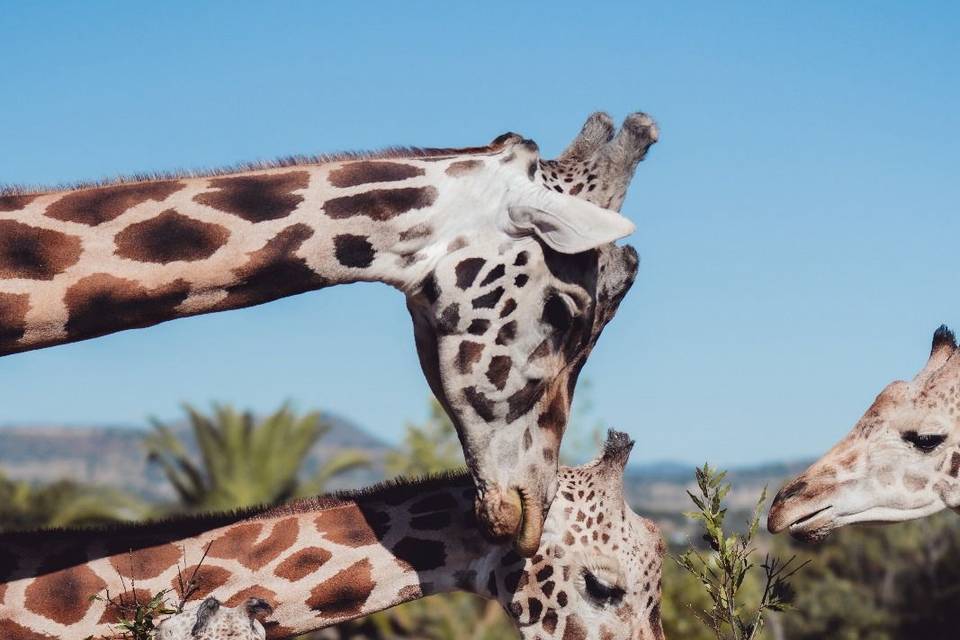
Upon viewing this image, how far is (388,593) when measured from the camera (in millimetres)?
7527

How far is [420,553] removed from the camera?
7.66 m

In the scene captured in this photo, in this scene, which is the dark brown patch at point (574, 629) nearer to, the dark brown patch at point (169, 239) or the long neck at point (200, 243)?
the long neck at point (200, 243)

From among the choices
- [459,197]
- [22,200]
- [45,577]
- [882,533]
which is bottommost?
[882,533]

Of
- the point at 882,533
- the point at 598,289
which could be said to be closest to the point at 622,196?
the point at 598,289

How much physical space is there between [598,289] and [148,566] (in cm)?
277

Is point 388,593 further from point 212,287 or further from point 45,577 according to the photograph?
point 212,287

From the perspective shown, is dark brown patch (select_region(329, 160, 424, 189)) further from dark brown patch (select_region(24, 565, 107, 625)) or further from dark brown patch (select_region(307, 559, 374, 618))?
dark brown patch (select_region(24, 565, 107, 625))

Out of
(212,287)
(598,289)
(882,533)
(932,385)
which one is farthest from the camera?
(882,533)

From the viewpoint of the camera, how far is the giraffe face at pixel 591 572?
25.5 ft

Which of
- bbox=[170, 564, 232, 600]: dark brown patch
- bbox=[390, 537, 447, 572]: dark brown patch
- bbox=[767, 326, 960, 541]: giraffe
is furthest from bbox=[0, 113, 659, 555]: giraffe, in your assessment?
bbox=[767, 326, 960, 541]: giraffe

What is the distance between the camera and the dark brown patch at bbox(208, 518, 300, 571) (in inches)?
291

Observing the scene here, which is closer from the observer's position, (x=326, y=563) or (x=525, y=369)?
(x=525, y=369)

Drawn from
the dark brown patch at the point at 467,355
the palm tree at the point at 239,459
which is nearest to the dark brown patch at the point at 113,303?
the dark brown patch at the point at 467,355

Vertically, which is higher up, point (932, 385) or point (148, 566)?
point (932, 385)
